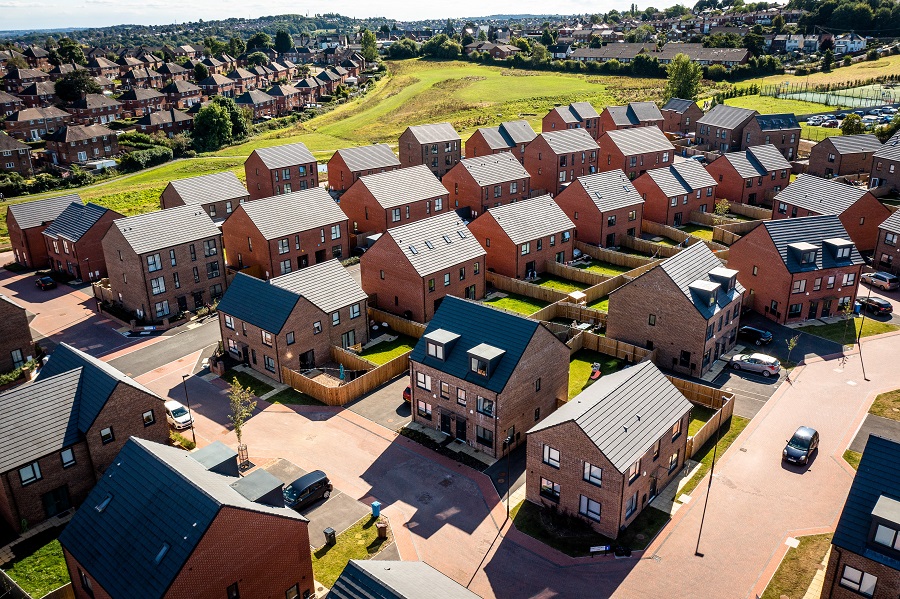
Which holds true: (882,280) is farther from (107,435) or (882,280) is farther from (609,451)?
(107,435)

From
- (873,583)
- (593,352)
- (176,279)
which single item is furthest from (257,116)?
(873,583)

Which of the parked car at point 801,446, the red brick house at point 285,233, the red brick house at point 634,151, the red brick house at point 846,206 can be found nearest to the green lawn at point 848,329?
the parked car at point 801,446

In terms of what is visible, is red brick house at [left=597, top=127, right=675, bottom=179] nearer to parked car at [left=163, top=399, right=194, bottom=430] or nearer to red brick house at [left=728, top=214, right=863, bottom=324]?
red brick house at [left=728, top=214, right=863, bottom=324]

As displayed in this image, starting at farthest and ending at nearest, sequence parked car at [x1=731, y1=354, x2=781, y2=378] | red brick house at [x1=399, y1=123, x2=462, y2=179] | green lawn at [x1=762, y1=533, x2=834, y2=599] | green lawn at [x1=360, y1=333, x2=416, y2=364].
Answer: red brick house at [x1=399, y1=123, x2=462, y2=179] → green lawn at [x1=360, y1=333, x2=416, y2=364] → parked car at [x1=731, y1=354, x2=781, y2=378] → green lawn at [x1=762, y1=533, x2=834, y2=599]

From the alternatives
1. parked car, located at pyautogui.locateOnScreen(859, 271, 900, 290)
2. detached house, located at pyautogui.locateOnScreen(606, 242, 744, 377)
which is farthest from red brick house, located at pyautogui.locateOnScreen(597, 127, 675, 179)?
detached house, located at pyautogui.locateOnScreen(606, 242, 744, 377)

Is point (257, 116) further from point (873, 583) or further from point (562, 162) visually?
point (873, 583)

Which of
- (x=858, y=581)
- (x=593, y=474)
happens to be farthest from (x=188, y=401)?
(x=858, y=581)

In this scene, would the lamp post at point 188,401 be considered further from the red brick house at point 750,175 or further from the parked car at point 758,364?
the red brick house at point 750,175
